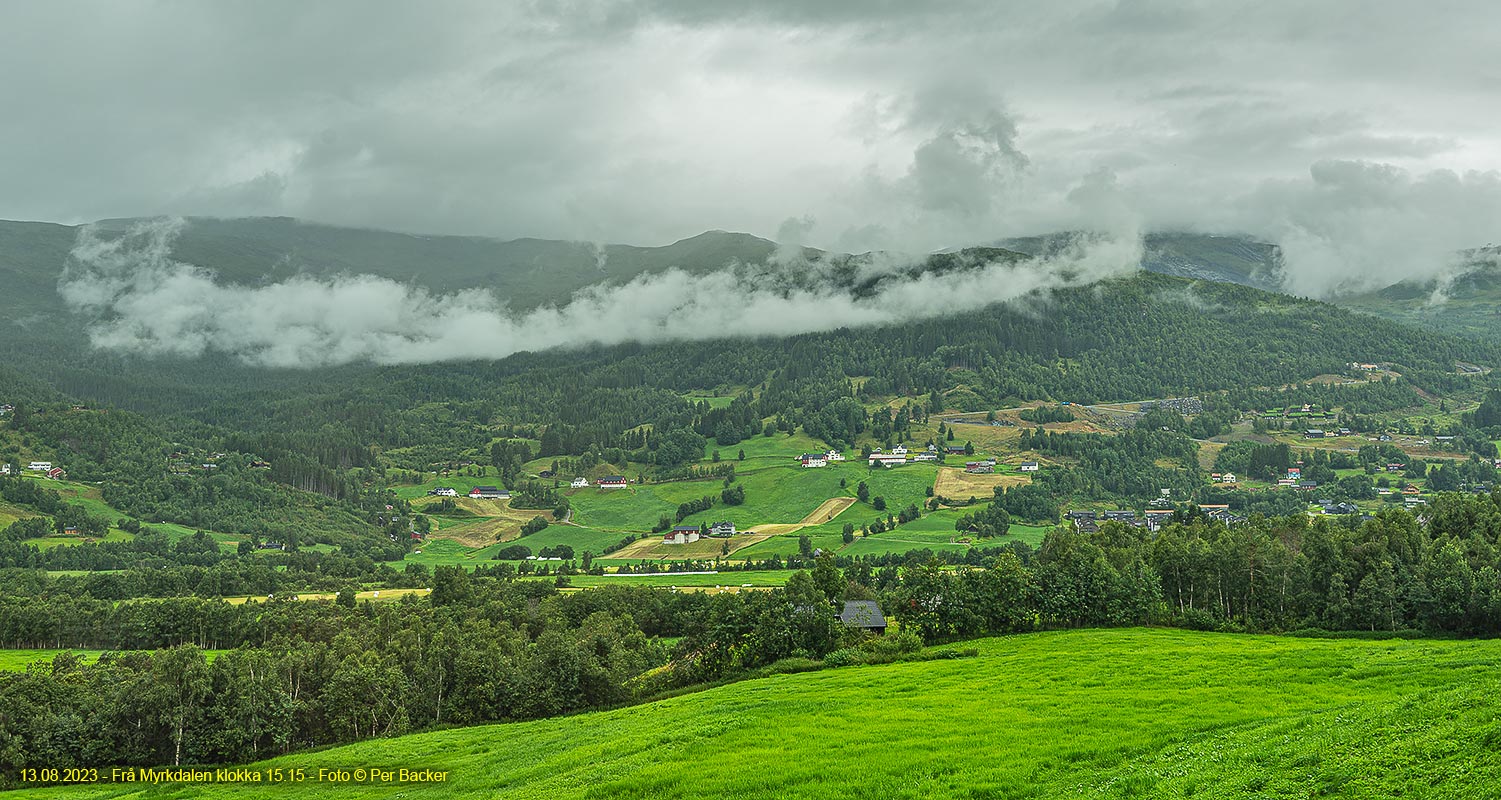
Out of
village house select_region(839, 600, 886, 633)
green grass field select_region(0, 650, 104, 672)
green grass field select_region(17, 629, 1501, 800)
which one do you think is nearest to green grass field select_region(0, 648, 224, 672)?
green grass field select_region(0, 650, 104, 672)

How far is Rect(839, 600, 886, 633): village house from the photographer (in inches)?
3543

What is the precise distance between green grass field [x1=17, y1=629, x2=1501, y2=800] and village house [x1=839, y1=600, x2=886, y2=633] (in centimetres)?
2259

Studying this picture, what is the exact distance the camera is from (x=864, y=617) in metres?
92.3

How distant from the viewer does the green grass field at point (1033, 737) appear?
81.5 feet

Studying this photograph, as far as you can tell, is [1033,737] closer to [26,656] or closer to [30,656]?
[30,656]

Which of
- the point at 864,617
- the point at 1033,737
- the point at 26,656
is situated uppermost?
the point at 1033,737

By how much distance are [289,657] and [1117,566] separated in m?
79.2

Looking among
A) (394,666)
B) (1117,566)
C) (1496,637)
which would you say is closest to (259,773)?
(394,666)

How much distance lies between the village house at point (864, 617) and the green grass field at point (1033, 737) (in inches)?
889

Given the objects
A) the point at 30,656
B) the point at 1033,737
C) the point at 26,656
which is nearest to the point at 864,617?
the point at 1033,737

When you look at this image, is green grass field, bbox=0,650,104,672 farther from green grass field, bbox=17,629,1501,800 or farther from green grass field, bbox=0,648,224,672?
green grass field, bbox=17,629,1501,800

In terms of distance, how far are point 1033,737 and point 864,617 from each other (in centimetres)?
5812

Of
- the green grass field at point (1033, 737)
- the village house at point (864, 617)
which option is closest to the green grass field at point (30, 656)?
the green grass field at point (1033, 737)

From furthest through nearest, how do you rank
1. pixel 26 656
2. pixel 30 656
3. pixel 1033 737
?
pixel 26 656
pixel 30 656
pixel 1033 737
